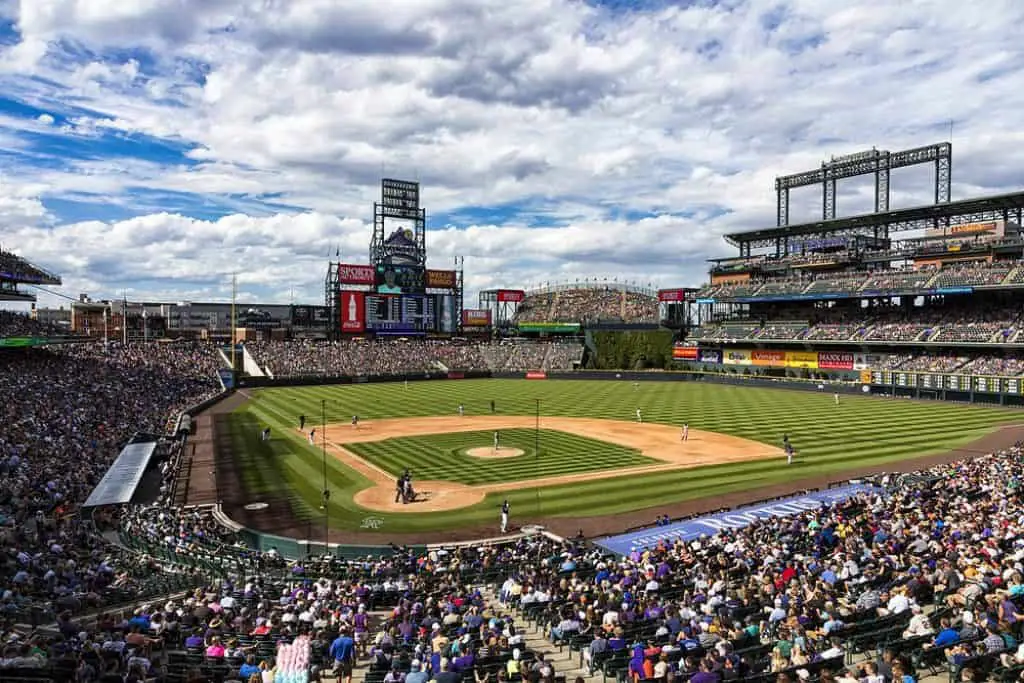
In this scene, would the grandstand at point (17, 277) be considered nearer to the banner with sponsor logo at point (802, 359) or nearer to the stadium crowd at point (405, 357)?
the stadium crowd at point (405, 357)

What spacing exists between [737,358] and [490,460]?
62968 millimetres

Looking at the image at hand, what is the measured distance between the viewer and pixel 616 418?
54750mm

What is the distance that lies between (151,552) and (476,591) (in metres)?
11.3

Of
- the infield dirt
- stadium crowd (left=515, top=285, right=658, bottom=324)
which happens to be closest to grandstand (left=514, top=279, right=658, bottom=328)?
stadium crowd (left=515, top=285, right=658, bottom=324)

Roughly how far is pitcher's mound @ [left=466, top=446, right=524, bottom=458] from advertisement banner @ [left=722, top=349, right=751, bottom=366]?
58.6 m

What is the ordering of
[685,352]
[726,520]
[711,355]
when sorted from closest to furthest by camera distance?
[726,520] < [711,355] < [685,352]

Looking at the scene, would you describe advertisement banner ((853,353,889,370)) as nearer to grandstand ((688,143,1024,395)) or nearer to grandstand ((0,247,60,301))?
grandstand ((688,143,1024,395))

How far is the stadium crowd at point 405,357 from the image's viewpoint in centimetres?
8575

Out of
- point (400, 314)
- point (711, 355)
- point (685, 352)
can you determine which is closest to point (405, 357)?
Answer: point (400, 314)

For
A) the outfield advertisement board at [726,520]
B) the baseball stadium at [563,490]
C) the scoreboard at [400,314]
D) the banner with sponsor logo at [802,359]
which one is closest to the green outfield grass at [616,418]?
the baseball stadium at [563,490]

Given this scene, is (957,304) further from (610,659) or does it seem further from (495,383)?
(610,659)

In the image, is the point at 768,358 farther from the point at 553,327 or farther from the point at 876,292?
the point at 553,327

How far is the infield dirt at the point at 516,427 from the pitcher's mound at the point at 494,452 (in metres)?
5.02

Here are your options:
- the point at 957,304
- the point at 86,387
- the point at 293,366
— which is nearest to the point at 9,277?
the point at 86,387
